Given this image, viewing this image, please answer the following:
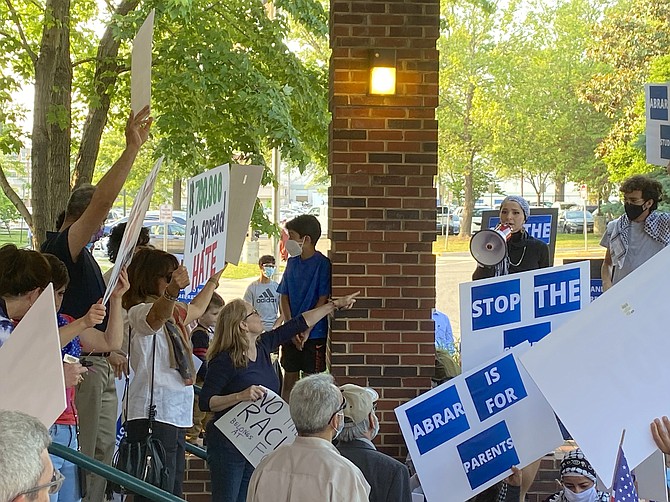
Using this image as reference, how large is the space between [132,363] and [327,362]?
169 centimetres

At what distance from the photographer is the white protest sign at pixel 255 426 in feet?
17.0

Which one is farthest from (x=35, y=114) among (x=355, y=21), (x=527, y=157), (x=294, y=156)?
(x=527, y=157)

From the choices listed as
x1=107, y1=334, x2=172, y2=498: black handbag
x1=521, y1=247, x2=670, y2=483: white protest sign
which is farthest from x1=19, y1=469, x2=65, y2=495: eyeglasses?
x1=107, y1=334, x2=172, y2=498: black handbag

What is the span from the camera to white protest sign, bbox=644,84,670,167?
6473mm

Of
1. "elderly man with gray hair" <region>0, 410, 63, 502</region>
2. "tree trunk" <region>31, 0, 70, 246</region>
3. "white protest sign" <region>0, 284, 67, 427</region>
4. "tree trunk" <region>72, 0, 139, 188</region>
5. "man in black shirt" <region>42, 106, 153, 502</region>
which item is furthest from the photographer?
"tree trunk" <region>72, 0, 139, 188</region>

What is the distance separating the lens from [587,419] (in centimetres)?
357

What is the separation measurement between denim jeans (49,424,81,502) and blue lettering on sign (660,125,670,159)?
4236 millimetres

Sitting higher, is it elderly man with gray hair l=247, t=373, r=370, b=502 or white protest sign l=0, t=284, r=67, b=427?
white protest sign l=0, t=284, r=67, b=427

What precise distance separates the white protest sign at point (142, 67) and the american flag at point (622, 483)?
7.81ft

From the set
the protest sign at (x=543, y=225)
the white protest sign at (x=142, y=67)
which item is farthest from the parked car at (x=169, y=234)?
the white protest sign at (x=142, y=67)

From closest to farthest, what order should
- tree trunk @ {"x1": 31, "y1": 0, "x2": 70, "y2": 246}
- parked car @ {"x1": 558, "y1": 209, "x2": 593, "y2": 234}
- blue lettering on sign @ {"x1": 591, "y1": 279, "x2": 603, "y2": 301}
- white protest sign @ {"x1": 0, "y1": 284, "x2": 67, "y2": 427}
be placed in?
white protest sign @ {"x1": 0, "y1": 284, "x2": 67, "y2": 427}
blue lettering on sign @ {"x1": 591, "y1": 279, "x2": 603, "y2": 301}
tree trunk @ {"x1": 31, "y1": 0, "x2": 70, "y2": 246}
parked car @ {"x1": 558, "y1": 209, "x2": 593, "y2": 234}

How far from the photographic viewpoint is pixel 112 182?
14.0 ft

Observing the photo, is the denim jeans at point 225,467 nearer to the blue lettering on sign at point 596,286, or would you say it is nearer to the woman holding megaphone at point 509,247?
the woman holding megaphone at point 509,247

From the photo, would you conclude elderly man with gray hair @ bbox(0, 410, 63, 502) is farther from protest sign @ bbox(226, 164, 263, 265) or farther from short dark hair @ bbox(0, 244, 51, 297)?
protest sign @ bbox(226, 164, 263, 265)
